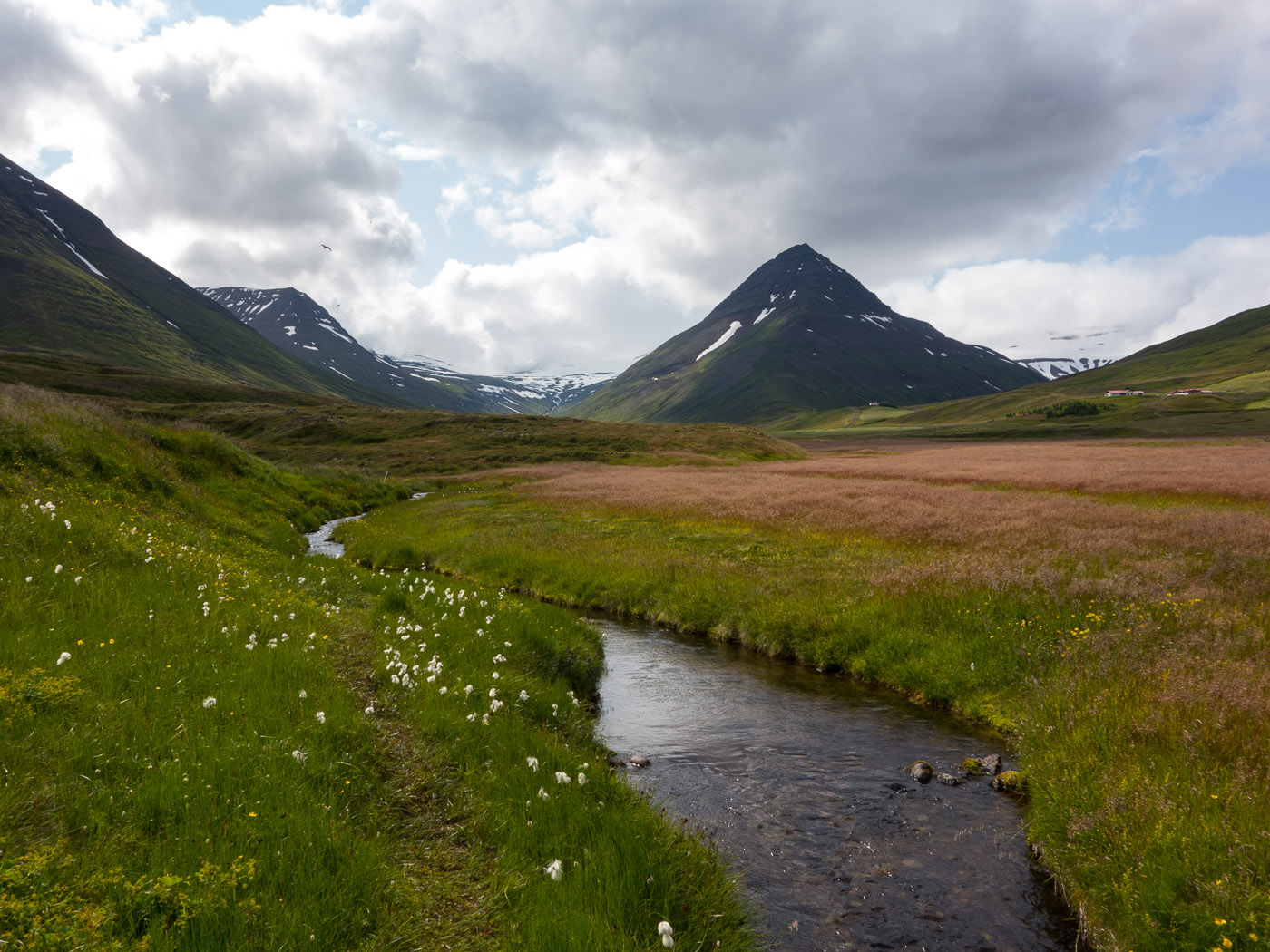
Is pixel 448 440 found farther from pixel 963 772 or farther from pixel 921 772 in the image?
pixel 963 772

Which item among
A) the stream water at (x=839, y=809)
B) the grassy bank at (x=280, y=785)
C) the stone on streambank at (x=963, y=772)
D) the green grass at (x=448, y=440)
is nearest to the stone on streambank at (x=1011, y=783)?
the stone on streambank at (x=963, y=772)

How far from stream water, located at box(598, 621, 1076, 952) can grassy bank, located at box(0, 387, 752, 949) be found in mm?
1314

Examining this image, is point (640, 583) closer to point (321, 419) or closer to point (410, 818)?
point (410, 818)

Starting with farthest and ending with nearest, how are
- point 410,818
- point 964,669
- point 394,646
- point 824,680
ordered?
1. point 824,680
2. point 964,669
3. point 394,646
4. point 410,818

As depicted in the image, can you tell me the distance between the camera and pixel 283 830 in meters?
5.25

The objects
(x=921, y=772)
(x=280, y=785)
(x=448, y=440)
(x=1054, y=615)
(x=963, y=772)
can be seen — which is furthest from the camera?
(x=448, y=440)

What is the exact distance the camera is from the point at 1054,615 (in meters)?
13.7

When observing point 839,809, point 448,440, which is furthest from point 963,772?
point 448,440

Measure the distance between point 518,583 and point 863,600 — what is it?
13.2m

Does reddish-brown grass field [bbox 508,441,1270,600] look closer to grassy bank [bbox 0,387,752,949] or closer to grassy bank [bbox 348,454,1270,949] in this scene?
grassy bank [bbox 348,454,1270,949]

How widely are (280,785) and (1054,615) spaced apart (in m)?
14.9

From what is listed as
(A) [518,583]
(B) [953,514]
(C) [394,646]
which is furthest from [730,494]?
(C) [394,646]

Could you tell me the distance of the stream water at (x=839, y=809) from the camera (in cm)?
682

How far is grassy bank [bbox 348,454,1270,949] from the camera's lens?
662cm
